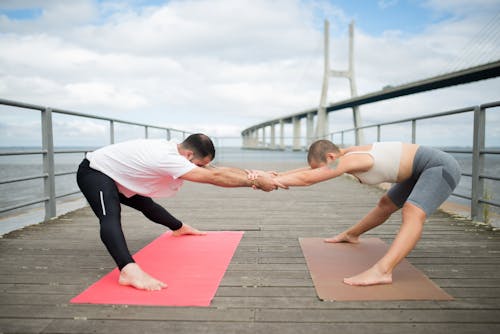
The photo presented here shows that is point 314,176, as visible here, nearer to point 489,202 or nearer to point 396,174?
point 396,174

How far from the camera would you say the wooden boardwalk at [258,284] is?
1489 millimetres

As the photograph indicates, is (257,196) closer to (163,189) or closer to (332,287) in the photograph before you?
(163,189)

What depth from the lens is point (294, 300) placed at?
5.63ft

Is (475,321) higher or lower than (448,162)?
lower

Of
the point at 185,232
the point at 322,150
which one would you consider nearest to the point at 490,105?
the point at 322,150

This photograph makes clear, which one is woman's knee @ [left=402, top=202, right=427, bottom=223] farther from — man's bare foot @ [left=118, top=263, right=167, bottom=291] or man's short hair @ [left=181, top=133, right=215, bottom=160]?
man's bare foot @ [left=118, top=263, right=167, bottom=291]

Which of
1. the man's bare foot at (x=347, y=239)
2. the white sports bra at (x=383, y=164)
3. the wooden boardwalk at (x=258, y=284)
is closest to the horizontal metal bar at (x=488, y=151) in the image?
the wooden boardwalk at (x=258, y=284)

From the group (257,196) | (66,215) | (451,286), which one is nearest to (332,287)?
(451,286)

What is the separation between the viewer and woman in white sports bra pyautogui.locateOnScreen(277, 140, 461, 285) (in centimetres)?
191

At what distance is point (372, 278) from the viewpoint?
1896 millimetres

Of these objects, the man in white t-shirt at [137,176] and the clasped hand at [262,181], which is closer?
the man in white t-shirt at [137,176]

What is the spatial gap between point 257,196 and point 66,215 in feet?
7.89

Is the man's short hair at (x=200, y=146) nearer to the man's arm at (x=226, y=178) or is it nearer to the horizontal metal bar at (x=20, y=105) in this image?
the man's arm at (x=226, y=178)

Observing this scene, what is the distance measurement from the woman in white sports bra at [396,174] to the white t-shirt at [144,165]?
0.66m
